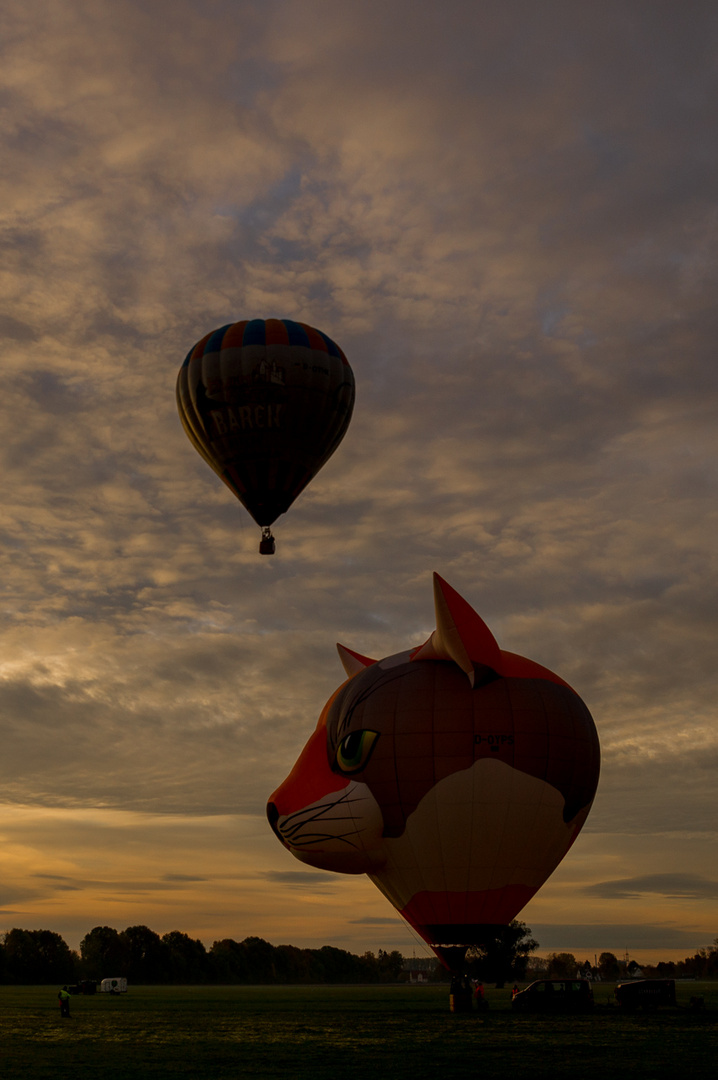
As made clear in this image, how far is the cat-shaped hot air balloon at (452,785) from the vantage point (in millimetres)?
26266

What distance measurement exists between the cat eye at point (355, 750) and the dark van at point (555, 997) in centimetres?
1060

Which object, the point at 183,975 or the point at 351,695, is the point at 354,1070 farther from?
the point at 183,975

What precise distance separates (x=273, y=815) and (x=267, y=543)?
345 inches

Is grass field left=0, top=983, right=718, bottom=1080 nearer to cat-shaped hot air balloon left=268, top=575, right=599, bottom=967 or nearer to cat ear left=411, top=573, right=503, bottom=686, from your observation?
Answer: cat-shaped hot air balloon left=268, top=575, right=599, bottom=967

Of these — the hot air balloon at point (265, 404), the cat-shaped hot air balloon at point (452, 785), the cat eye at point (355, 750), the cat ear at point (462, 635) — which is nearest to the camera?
the cat-shaped hot air balloon at point (452, 785)

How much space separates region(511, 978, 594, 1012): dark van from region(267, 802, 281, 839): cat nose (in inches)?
391

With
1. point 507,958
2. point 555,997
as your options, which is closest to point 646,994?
point 555,997

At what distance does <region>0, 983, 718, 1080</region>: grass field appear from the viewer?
18.1 m

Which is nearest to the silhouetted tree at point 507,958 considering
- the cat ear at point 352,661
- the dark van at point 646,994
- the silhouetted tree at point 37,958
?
the dark van at point 646,994

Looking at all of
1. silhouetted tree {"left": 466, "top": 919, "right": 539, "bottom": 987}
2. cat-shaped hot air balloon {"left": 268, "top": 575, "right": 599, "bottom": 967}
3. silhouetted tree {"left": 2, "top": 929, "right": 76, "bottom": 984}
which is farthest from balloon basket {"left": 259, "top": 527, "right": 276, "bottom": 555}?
silhouetted tree {"left": 2, "top": 929, "right": 76, "bottom": 984}

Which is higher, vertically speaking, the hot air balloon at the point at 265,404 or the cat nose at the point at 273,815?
the hot air balloon at the point at 265,404

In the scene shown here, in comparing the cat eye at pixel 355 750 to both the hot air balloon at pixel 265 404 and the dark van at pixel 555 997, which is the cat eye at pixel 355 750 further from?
the dark van at pixel 555 997

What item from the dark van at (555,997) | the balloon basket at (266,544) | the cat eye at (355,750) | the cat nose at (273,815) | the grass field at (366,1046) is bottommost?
the grass field at (366,1046)

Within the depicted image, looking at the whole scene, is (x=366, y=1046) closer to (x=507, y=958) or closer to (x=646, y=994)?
(x=646, y=994)
